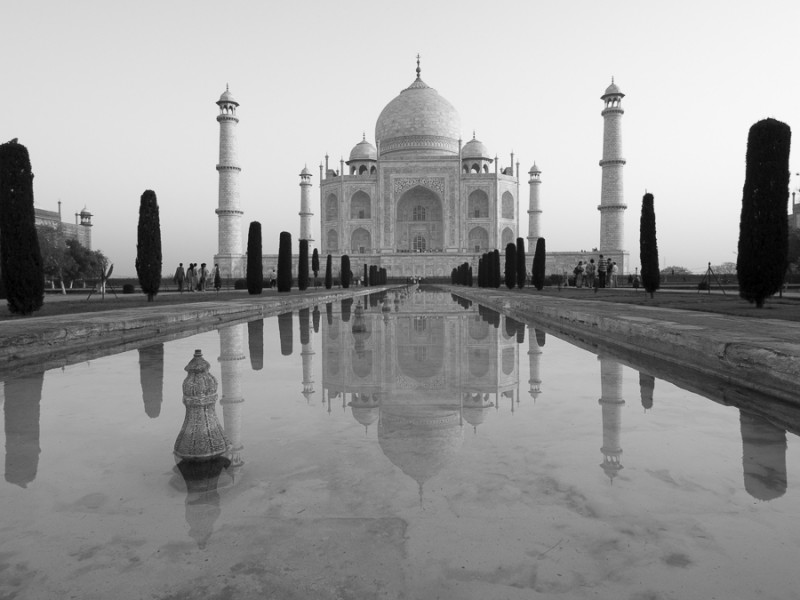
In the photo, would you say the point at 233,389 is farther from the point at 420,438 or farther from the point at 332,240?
the point at 332,240

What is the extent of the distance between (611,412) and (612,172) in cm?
3592

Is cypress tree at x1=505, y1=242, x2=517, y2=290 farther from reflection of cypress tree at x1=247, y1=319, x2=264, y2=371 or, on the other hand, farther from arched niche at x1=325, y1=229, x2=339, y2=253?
arched niche at x1=325, y1=229, x2=339, y2=253

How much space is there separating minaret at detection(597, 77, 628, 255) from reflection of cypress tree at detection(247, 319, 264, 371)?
106 ft

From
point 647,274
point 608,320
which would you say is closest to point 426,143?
point 647,274

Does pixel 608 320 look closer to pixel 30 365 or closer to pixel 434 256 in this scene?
pixel 30 365

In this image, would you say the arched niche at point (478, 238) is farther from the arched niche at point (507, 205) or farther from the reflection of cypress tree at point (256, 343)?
the reflection of cypress tree at point (256, 343)

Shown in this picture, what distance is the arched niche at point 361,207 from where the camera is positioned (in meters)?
45.4

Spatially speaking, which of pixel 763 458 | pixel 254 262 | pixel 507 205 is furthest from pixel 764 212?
pixel 507 205

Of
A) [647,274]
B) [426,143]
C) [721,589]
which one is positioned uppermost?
[426,143]

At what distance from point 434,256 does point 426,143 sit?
10.4 m

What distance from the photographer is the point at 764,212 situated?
8.88 meters

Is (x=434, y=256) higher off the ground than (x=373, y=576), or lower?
higher

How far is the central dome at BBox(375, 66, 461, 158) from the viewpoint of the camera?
4500cm

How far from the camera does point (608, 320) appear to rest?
6.11m
